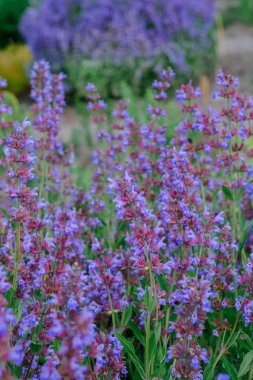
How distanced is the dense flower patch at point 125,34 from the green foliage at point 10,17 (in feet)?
6.29

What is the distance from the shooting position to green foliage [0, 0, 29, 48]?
427 inches

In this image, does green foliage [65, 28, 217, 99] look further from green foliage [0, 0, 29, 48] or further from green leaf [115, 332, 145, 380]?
green leaf [115, 332, 145, 380]

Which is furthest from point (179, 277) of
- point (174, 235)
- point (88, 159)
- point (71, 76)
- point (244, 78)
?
point (244, 78)

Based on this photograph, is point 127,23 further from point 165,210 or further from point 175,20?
point 165,210

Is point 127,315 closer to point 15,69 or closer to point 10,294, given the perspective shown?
point 10,294

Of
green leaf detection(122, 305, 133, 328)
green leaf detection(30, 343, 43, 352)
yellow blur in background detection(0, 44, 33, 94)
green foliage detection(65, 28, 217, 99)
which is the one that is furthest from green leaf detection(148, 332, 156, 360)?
yellow blur in background detection(0, 44, 33, 94)

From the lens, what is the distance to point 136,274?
→ 2.24 meters

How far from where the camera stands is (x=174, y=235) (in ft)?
6.41

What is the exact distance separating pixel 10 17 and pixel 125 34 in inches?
133

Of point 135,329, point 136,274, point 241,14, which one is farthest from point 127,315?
point 241,14

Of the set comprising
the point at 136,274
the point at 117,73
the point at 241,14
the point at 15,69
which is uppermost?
the point at 241,14

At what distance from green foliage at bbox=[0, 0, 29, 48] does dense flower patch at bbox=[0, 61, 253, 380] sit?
8.52m

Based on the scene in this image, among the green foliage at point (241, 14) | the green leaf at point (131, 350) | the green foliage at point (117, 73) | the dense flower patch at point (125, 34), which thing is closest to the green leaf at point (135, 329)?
the green leaf at point (131, 350)

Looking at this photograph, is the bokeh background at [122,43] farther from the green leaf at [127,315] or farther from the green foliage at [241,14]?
the green leaf at [127,315]
